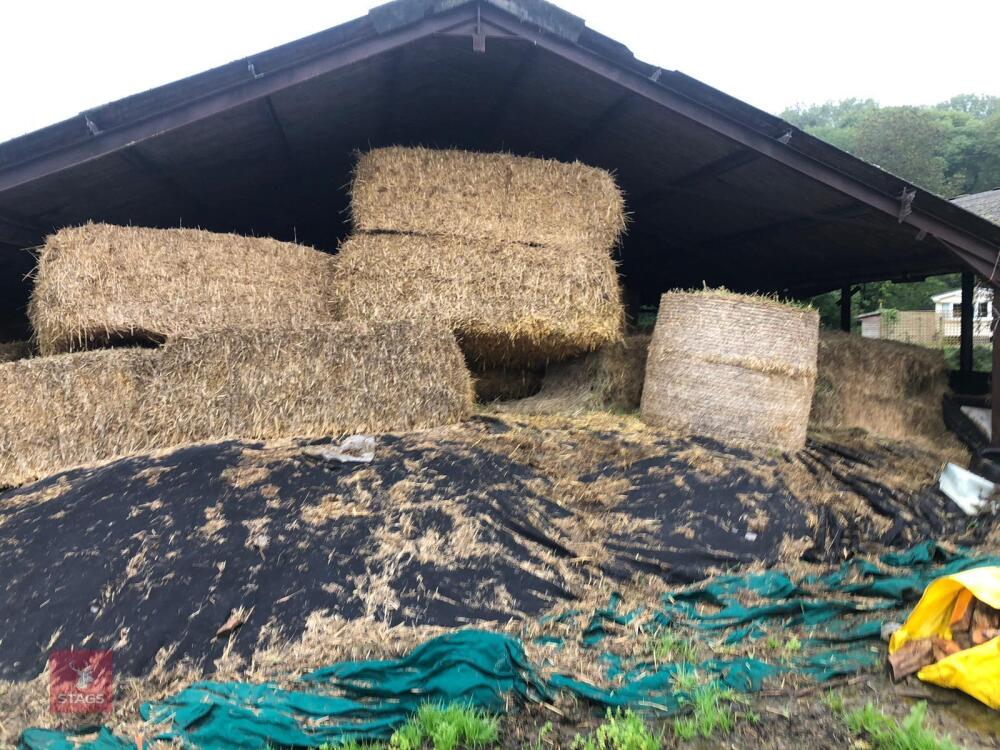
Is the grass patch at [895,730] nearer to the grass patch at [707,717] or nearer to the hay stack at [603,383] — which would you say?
the grass patch at [707,717]

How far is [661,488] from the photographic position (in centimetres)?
527

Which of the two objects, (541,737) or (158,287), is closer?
(541,737)

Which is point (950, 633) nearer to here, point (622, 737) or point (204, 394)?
point (622, 737)

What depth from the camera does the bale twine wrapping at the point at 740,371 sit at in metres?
6.25

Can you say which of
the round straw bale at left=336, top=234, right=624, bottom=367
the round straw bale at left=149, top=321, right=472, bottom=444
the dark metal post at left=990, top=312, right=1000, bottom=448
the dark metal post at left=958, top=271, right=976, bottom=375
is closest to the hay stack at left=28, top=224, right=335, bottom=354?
the round straw bale at left=149, top=321, right=472, bottom=444

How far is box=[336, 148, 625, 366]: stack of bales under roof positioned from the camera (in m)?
6.70

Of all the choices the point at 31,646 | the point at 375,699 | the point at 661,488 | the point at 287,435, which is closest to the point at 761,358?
the point at 661,488

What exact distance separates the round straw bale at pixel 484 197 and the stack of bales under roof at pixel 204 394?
164cm

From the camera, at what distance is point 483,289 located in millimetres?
6789

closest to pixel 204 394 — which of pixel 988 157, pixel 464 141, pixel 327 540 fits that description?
pixel 327 540

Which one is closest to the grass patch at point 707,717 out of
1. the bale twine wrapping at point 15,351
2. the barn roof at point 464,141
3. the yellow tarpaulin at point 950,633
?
the yellow tarpaulin at point 950,633

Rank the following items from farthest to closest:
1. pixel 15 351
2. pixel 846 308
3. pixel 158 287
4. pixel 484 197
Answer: pixel 846 308, pixel 15 351, pixel 484 197, pixel 158 287

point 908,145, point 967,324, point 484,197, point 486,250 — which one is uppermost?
point 908,145

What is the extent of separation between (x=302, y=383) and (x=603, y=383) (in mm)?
3193
